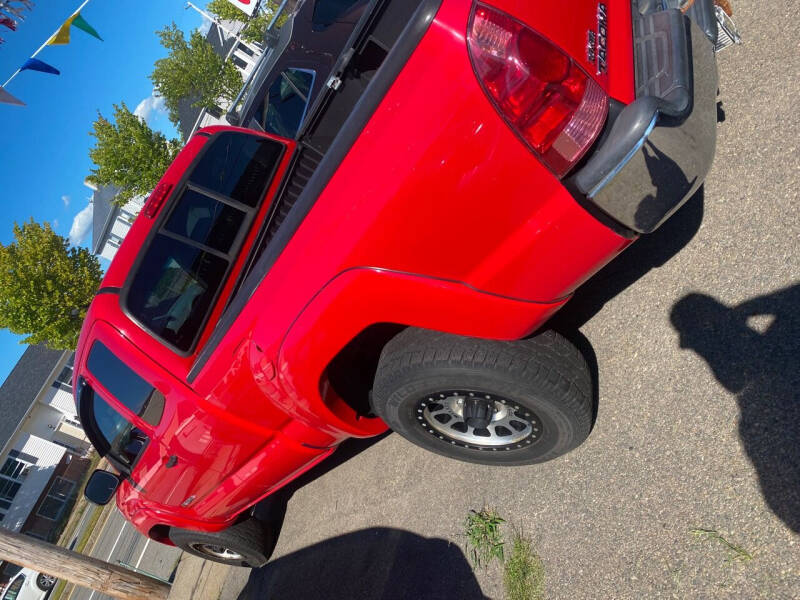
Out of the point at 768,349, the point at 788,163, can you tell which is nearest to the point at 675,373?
the point at 768,349

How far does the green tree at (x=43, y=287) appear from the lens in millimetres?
16906

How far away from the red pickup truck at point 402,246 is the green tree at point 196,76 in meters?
25.8

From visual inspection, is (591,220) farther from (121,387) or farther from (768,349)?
(121,387)

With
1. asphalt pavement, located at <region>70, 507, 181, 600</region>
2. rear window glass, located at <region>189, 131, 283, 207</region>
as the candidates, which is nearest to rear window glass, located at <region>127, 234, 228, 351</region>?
rear window glass, located at <region>189, 131, 283, 207</region>

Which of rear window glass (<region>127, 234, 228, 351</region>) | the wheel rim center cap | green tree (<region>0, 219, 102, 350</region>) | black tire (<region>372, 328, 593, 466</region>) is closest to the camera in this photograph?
black tire (<region>372, 328, 593, 466</region>)

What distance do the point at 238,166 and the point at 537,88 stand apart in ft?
7.72

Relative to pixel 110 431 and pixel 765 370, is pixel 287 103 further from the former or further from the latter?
pixel 765 370

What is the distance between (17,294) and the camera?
668 inches

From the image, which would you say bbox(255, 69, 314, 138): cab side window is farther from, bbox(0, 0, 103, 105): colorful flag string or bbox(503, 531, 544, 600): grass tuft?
bbox(0, 0, 103, 105): colorful flag string

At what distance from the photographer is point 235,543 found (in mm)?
4145

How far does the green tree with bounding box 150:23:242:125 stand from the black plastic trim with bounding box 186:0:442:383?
Result: 1063 inches

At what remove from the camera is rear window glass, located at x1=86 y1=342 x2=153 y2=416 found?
3178 mm

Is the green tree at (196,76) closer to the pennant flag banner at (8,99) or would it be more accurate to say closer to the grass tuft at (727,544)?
the pennant flag banner at (8,99)

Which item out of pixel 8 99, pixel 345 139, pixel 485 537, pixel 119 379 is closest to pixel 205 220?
pixel 119 379
